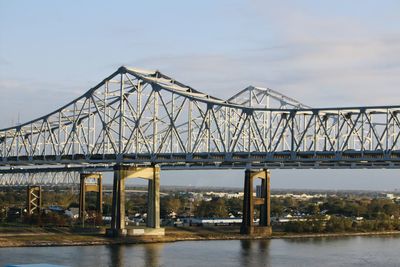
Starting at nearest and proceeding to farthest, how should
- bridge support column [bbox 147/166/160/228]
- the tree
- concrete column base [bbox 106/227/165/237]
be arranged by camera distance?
concrete column base [bbox 106/227/165/237] → bridge support column [bbox 147/166/160/228] → the tree

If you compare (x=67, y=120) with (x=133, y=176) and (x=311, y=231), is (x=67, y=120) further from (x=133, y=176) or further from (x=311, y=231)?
(x=311, y=231)

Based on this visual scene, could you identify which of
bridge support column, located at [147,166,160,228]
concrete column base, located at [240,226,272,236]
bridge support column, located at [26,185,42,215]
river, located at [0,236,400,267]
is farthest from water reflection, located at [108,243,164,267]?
bridge support column, located at [26,185,42,215]

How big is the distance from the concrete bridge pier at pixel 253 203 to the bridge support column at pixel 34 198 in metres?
31.5

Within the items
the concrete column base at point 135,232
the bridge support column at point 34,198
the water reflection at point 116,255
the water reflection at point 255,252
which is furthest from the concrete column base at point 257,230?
the bridge support column at point 34,198

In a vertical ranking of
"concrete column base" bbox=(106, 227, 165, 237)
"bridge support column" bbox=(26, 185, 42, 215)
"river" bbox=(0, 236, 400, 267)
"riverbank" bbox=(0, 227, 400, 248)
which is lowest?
"river" bbox=(0, 236, 400, 267)

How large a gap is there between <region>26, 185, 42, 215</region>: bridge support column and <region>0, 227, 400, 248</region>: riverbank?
83.1ft

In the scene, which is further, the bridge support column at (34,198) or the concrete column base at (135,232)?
the bridge support column at (34,198)

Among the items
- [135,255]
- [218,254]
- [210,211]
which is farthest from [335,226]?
[135,255]

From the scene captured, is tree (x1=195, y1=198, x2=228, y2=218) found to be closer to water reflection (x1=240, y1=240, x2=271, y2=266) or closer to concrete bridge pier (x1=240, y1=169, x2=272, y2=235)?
concrete bridge pier (x1=240, y1=169, x2=272, y2=235)

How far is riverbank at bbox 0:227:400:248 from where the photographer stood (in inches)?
3152

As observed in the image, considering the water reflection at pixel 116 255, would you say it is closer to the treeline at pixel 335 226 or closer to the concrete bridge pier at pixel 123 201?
the concrete bridge pier at pixel 123 201

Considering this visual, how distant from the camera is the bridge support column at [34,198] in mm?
117938

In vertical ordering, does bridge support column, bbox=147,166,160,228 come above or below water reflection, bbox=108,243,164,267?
above

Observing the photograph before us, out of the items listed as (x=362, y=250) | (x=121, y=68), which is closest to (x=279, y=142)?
(x=362, y=250)
